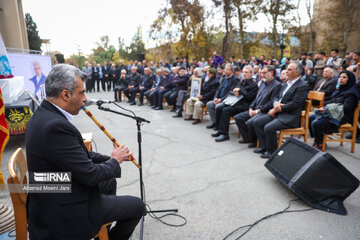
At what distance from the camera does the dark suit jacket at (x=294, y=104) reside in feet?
13.0

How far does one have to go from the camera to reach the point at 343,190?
254 centimetres

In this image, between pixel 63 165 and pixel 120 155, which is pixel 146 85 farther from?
pixel 63 165

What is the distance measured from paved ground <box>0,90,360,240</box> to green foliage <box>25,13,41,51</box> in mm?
27648

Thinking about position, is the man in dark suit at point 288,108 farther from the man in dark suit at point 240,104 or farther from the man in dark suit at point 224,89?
the man in dark suit at point 224,89

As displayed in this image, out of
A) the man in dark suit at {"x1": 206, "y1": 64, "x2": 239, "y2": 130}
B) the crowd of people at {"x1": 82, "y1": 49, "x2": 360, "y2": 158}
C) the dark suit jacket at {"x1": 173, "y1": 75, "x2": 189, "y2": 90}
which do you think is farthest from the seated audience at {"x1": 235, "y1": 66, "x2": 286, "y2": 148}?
the dark suit jacket at {"x1": 173, "y1": 75, "x2": 189, "y2": 90}

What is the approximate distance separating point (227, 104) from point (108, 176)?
4098mm

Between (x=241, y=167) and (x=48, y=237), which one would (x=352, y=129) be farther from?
(x=48, y=237)

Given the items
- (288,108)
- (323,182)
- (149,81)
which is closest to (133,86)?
(149,81)

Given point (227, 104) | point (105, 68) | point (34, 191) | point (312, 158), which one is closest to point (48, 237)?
point (34, 191)

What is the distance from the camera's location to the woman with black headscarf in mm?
4031

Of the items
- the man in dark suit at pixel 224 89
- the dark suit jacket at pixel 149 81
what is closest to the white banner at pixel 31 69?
the dark suit jacket at pixel 149 81

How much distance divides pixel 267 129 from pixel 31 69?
224 inches

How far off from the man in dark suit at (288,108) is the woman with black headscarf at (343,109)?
0.48 metres

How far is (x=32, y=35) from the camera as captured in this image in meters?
28.0
